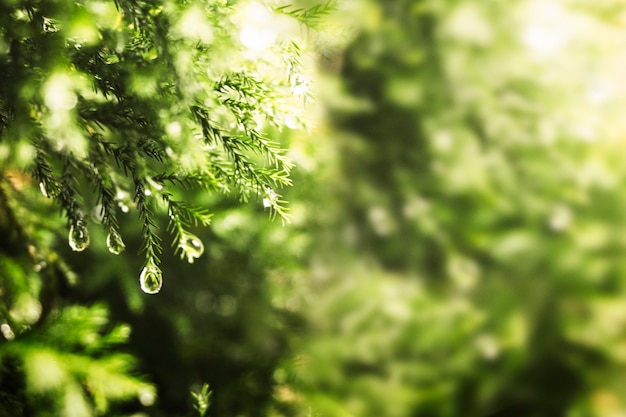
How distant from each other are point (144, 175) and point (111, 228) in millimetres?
78

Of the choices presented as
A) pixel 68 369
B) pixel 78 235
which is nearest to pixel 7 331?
pixel 68 369

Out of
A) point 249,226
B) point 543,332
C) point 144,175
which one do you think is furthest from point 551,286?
point 144,175

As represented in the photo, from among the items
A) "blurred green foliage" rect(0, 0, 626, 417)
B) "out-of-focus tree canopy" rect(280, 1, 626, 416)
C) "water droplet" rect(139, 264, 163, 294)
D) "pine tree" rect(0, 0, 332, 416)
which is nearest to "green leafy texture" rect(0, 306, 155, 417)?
"pine tree" rect(0, 0, 332, 416)

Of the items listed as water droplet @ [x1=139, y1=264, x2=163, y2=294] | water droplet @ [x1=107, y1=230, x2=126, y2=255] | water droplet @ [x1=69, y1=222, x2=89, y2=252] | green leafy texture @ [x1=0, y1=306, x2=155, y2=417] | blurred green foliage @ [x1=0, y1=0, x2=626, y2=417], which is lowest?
green leafy texture @ [x1=0, y1=306, x2=155, y2=417]

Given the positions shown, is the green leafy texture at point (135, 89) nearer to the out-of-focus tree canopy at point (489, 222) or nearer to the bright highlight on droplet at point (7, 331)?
the bright highlight on droplet at point (7, 331)

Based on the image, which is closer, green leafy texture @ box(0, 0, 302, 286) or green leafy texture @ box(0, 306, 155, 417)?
green leafy texture @ box(0, 0, 302, 286)

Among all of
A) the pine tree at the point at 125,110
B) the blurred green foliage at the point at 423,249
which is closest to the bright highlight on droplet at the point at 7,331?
the pine tree at the point at 125,110

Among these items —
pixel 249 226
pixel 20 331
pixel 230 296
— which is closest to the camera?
pixel 20 331

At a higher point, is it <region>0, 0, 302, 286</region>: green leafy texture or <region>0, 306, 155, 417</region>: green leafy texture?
<region>0, 0, 302, 286</region>: green leafy texture

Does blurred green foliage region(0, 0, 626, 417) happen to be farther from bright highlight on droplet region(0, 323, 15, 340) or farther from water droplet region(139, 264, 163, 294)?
water droplet region(139, 264, 163, 294)

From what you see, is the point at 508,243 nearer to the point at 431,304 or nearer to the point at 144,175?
the point at 431,304

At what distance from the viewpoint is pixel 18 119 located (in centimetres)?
47

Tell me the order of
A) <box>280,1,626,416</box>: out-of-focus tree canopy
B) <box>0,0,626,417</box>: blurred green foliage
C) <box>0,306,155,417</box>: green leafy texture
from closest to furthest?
<box>0,306,155,417</box>: green leafy texture
<box>0,0,626,417</box>: blurred green foliage
<box>280,1,626,416</box>: out-of-focus tree canopy

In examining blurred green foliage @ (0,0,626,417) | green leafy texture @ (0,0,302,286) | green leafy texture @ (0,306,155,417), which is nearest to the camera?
green leafy texture @ (0,0,302,286)
